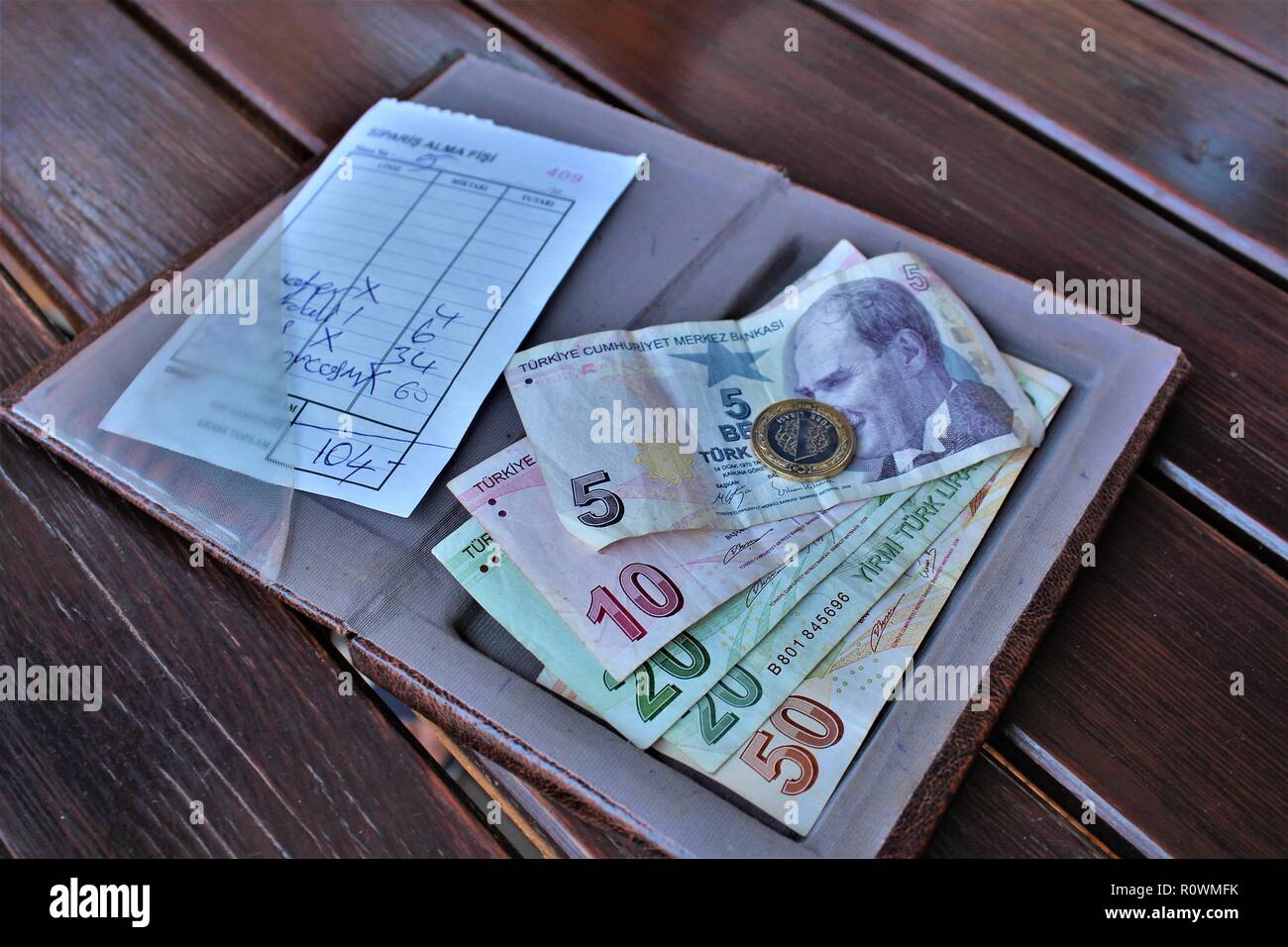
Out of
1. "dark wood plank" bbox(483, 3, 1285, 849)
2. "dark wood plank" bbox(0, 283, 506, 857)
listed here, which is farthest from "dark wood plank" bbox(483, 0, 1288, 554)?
"dark wood plank" bbox(0, 283, 506, 857)

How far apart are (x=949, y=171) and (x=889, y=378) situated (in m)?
0.30

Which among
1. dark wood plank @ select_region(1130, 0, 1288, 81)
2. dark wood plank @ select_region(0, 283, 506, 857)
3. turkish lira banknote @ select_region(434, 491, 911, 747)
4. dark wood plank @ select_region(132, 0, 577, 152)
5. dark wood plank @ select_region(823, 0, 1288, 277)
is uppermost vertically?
dark wood plank @ select_region(1130, 0, 1288, 81)

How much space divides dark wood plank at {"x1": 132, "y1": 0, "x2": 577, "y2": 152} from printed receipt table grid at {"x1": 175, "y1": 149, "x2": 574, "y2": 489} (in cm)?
12

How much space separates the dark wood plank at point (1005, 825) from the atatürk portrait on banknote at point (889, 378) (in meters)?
0.21

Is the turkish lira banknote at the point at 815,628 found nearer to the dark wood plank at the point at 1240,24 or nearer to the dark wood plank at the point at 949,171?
the dark wood plank at the point at 949,171

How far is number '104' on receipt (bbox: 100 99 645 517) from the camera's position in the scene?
64 cm

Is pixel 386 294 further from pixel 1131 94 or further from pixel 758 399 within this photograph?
pixel 1131 94

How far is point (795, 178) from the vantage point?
0.84m

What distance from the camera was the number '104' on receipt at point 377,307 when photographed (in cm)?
64

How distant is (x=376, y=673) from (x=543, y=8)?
753mm
